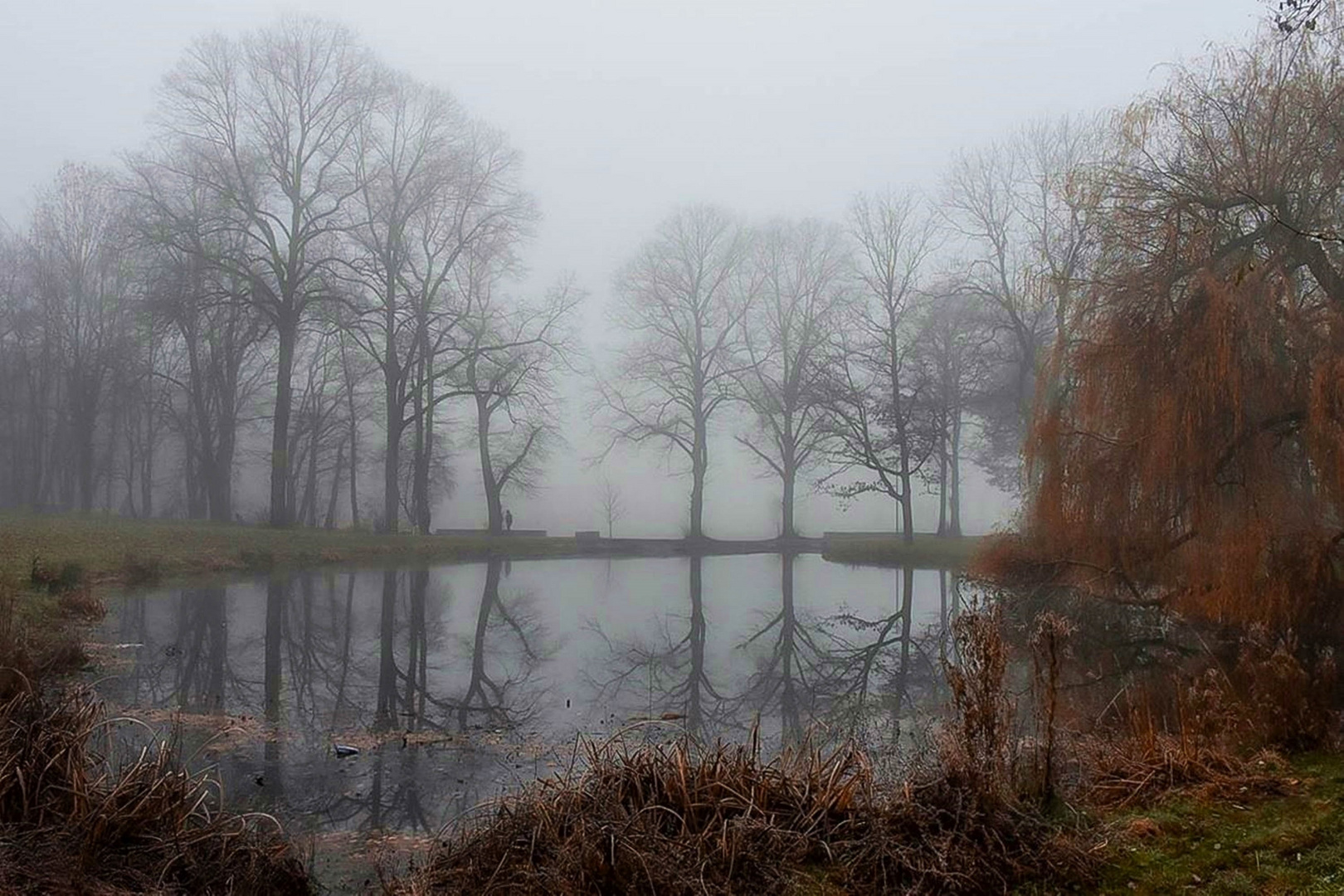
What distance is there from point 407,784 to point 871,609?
40.9 feet

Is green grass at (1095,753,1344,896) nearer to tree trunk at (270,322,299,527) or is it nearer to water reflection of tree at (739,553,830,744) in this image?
water reflection of tree at (739,553,830,744)

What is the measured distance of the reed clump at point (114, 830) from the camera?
400 centimetres

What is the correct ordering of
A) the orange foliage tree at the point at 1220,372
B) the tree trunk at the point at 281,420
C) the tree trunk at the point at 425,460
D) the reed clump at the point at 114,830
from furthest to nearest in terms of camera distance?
1. the tree trunk at the point at 425,460
2. the tree trunk at the point at 281,420
3. the orange foliage tree at the point at 1220,372
4. the reed clump at the point at 114,830

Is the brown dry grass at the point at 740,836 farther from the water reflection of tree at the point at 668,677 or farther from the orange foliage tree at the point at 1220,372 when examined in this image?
the orange foliage tree at the point at 1220,372

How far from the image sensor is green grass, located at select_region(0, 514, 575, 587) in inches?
677

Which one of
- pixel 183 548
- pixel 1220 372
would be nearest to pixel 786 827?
pixel 1220 372

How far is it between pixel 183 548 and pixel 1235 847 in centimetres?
2147

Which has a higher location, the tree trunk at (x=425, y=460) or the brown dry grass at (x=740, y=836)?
the tree trunk at (x=425, y=460)

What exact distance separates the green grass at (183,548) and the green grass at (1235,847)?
13404 millimetres

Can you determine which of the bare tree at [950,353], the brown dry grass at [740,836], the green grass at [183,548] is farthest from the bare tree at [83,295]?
the brown dry grass at [740,836]

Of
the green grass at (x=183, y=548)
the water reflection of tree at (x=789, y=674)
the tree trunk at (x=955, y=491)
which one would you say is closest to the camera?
the water reflection of tree at (x=789, y=674)

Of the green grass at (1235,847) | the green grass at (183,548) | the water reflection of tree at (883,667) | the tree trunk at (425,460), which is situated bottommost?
the water reflection of tree at (883,667)

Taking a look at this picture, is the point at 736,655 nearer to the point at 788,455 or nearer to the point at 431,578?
the point at 431,578

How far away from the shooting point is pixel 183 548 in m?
21.4
